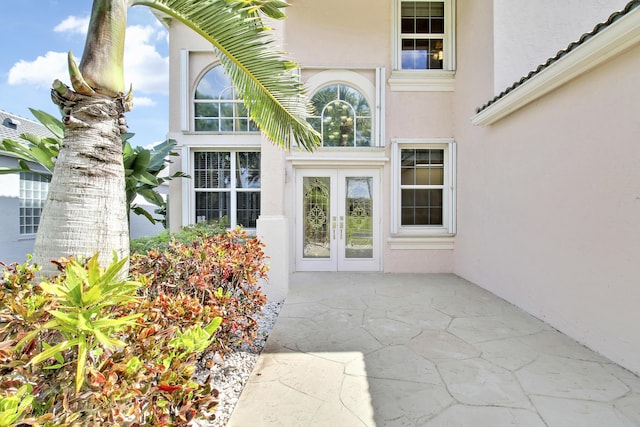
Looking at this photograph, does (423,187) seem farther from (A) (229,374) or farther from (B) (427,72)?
(A) (229,374)

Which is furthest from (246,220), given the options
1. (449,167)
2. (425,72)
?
(425,72)

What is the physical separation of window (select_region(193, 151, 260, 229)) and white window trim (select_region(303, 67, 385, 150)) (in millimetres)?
2157

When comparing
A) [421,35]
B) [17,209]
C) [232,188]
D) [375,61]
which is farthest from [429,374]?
[17,209]

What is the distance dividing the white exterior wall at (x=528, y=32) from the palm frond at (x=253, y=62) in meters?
4.83

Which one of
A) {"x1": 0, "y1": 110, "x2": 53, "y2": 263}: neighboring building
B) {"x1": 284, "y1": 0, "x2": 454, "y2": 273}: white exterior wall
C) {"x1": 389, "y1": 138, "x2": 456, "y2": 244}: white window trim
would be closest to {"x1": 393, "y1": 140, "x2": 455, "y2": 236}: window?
{"x1": 389, "y1": 138, "x2": 456, "y2": 244}: white window trim

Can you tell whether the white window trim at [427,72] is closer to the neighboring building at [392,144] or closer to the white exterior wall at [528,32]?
the neighboring building at [392,144]

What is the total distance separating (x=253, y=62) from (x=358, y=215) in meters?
5.81

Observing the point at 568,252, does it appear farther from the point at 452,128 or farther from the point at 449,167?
the point at 452,128

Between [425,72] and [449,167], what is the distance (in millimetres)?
2649

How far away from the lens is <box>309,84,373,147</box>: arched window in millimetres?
8547

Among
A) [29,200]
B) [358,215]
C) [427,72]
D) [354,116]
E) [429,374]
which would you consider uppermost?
[427,72]

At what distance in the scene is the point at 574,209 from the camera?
4355 mm

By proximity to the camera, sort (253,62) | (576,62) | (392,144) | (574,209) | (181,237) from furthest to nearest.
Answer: (392,144)
(181,237)
(574,209)
(576,62)
(253,62)

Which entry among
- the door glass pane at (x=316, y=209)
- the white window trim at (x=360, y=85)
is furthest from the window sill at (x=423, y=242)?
the white window trim at (x=360, y=85)
